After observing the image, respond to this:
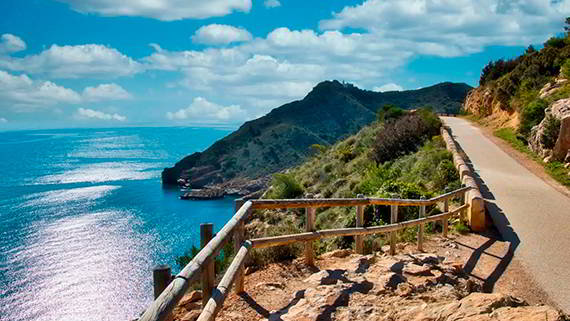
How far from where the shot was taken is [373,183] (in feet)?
55.8

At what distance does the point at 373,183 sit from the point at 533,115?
1241 cm

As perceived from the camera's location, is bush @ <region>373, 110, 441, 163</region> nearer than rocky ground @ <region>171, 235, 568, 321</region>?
No

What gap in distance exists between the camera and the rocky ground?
4613 mm

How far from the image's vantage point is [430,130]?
1116 inches

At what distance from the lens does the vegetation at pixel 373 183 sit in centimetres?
1137

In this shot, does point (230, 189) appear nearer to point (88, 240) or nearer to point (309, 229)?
point (88, 240)

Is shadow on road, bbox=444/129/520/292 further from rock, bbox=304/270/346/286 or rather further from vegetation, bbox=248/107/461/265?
rock, bbox=304/270/346/286

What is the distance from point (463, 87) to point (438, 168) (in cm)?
11366

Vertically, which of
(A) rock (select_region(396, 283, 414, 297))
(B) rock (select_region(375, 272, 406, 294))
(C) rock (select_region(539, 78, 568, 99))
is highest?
(C) rock (select_region(539, 78, 568, 99))

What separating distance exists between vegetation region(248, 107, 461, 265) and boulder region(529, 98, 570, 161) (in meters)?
4.03

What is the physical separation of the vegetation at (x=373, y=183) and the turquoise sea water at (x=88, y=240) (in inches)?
617

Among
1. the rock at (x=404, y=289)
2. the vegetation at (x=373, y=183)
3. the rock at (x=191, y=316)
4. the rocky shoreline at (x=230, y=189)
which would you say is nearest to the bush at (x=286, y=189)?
the vegetation at (x=373, y=183)

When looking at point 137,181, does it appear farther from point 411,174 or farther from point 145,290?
point 411,174

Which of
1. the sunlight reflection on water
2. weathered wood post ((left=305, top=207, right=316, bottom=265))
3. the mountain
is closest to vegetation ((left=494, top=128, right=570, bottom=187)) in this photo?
weathered wood post ((left=305, top=207, right=316, bottom=265))
